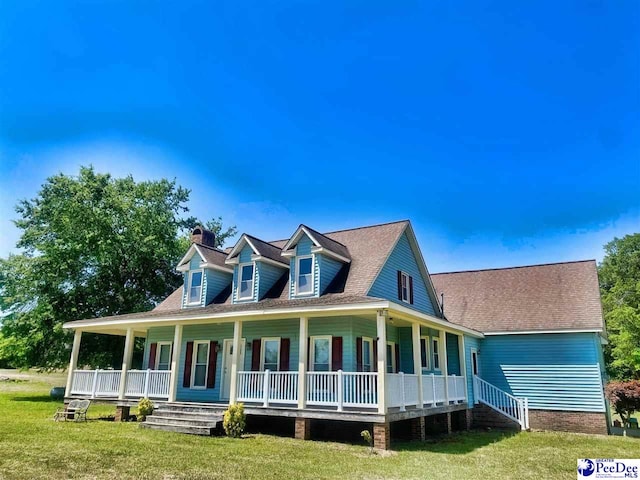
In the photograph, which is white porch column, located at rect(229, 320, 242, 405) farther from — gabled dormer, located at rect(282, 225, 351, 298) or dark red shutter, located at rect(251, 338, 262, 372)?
gabled dormer, located at rect(282, 225, 351, 298)

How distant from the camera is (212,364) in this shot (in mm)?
18109

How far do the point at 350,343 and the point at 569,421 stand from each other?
32.8ft

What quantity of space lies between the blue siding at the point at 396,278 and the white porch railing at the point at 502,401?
3821 millimetres

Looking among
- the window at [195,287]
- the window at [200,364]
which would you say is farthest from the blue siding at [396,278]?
the window at [195,287]

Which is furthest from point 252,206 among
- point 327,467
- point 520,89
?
point 327,467

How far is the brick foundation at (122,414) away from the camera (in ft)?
54.2

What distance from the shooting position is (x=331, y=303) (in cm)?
1355

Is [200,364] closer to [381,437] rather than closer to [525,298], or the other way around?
[381,437]

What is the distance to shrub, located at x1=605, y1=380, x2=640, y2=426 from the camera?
17.9m

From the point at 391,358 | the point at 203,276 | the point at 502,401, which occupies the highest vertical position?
the point at 203,276

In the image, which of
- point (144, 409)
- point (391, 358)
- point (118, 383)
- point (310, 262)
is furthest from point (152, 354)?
point (391, 358)

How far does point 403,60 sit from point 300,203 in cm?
957

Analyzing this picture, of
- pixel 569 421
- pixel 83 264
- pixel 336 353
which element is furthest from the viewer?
pixel 83 264

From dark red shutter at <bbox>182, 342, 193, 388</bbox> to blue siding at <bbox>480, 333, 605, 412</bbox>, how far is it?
12.5 m
